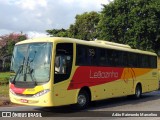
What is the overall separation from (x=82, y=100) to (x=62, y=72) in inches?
83.9

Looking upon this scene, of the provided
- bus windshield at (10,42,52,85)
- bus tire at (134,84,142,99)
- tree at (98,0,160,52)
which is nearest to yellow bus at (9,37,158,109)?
bus windshield at (10,42,52,85)

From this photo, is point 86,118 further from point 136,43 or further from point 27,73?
point 136,43

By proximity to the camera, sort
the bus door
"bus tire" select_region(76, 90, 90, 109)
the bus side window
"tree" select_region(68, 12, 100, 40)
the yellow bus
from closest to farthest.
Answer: the yellow bus
the bus door
the bus side window
"bus tire" select_region(76, 90, 90, 109)
"tree" select_region(68, 12, 100, 40)

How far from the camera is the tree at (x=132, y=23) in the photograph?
137ft

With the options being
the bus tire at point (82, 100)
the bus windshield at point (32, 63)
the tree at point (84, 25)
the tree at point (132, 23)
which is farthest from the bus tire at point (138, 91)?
the tree at point (84, 25)

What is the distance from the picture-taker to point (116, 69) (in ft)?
66.0

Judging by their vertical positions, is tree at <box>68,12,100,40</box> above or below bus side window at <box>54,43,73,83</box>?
above

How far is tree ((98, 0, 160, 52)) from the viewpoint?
41.7 meters

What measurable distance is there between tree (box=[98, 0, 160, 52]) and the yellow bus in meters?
Result: 22.1

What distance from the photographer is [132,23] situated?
140 feet

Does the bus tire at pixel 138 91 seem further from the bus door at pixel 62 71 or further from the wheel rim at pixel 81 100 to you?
the bus door at pixel 62 71

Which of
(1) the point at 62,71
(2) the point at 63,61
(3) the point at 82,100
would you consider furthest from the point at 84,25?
(1) the point at 62,71

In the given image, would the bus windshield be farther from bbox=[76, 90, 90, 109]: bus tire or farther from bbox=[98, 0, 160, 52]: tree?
bbox=[98, 0, 160, 52]: tree

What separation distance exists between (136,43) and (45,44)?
88.8 feet
